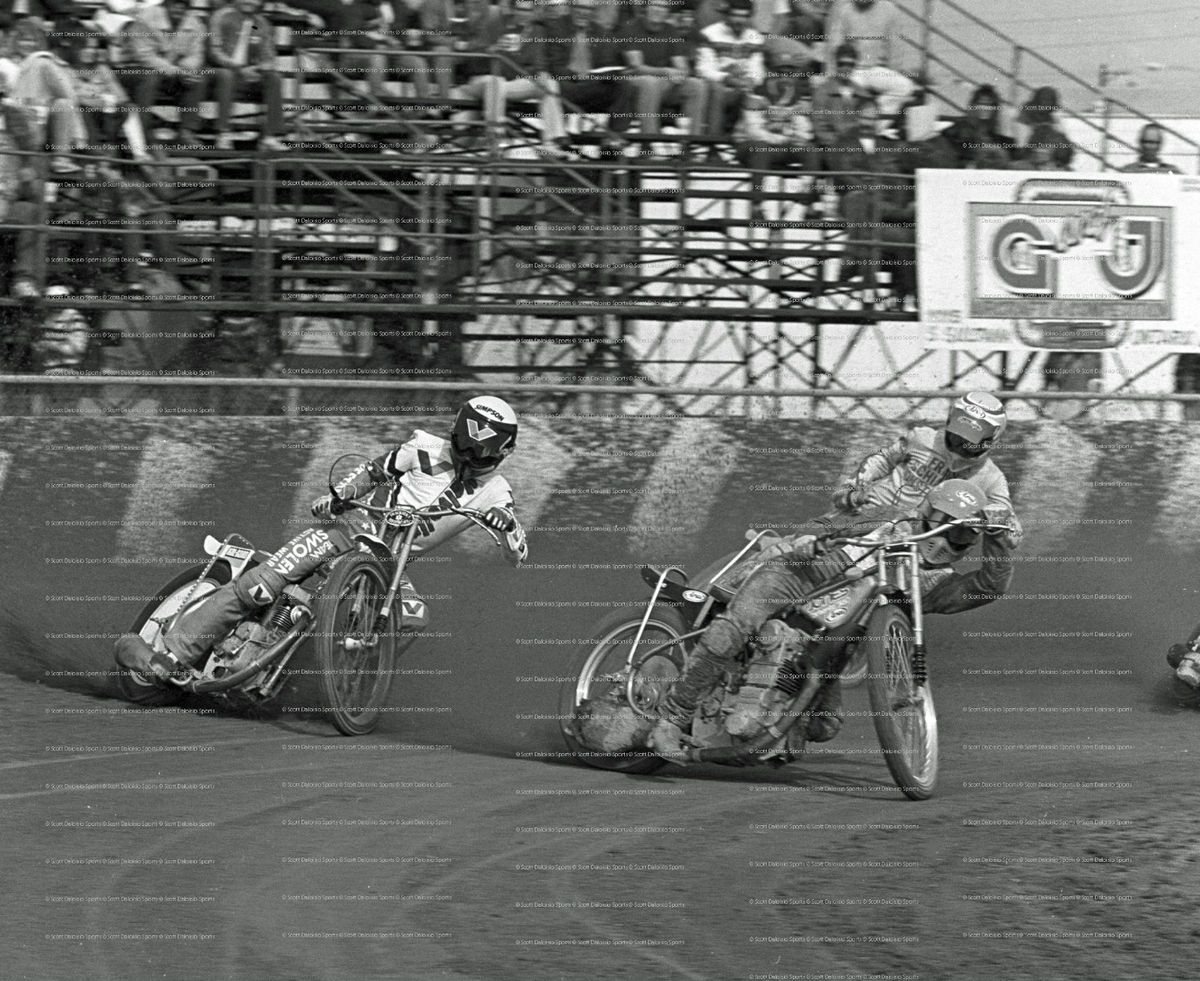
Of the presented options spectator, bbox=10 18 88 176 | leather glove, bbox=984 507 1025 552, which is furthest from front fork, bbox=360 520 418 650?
spectator, bbox=10 18 88 176

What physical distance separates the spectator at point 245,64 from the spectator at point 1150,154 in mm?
5854

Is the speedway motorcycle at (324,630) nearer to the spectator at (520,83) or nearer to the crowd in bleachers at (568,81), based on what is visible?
the crowd in bleachers at (568,81)

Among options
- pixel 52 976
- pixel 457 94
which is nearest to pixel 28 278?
pixel 457 94

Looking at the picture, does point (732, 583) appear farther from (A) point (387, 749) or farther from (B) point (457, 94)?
(B) point (457, 94)

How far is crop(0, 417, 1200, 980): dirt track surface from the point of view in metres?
4.89

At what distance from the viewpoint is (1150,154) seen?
12.5 metres

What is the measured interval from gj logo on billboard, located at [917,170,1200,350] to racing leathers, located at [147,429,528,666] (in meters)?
3.99

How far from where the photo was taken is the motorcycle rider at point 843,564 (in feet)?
23.7

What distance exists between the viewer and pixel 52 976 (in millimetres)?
4512

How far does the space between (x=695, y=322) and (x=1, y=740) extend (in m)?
5.70

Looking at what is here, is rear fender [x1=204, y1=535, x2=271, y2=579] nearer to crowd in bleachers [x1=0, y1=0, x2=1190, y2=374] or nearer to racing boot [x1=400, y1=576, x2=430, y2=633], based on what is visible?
racing boot [x1=400, y1=576, x2=430, y2=633]

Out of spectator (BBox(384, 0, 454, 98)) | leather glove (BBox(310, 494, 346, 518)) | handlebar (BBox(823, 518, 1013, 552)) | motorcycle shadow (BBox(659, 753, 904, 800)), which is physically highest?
spectator (BBox(384, 0, 454, 98))

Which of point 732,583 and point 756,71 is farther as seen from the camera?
point 756,71

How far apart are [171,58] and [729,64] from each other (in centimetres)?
380
